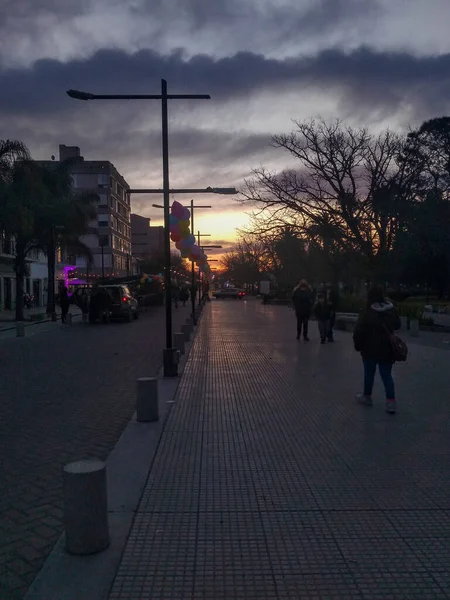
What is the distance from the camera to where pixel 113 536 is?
432cm

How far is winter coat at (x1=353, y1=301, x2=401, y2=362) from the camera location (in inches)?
317

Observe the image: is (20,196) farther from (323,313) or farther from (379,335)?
(379,335)

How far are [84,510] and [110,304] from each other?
83.3ft

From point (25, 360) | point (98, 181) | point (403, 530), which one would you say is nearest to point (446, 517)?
point (403, 530)

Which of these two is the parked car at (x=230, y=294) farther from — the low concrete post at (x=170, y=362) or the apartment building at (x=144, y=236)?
the low concrete post at (x=170, y=362)

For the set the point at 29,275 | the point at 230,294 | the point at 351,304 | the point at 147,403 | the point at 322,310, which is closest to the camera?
the point at 147,403

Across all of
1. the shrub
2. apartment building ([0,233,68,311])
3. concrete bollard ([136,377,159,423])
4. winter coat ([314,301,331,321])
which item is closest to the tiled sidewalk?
concrete bollard ([136,377,159,423])

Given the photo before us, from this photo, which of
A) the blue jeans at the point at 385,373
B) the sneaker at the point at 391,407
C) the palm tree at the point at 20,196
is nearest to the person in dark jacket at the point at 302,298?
the blue jeans at the point at 385,373

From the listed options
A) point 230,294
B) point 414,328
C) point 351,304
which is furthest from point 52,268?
point 230,294

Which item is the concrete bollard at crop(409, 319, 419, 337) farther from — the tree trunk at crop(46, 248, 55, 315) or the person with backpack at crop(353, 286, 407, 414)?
the tree trunk at crop(46, 248, 55, 315)

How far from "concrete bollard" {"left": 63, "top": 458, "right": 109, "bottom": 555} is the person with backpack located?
4907 mm

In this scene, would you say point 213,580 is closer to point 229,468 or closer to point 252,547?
point 252,547

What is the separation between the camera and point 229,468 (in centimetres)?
589

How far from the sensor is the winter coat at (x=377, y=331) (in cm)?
805
